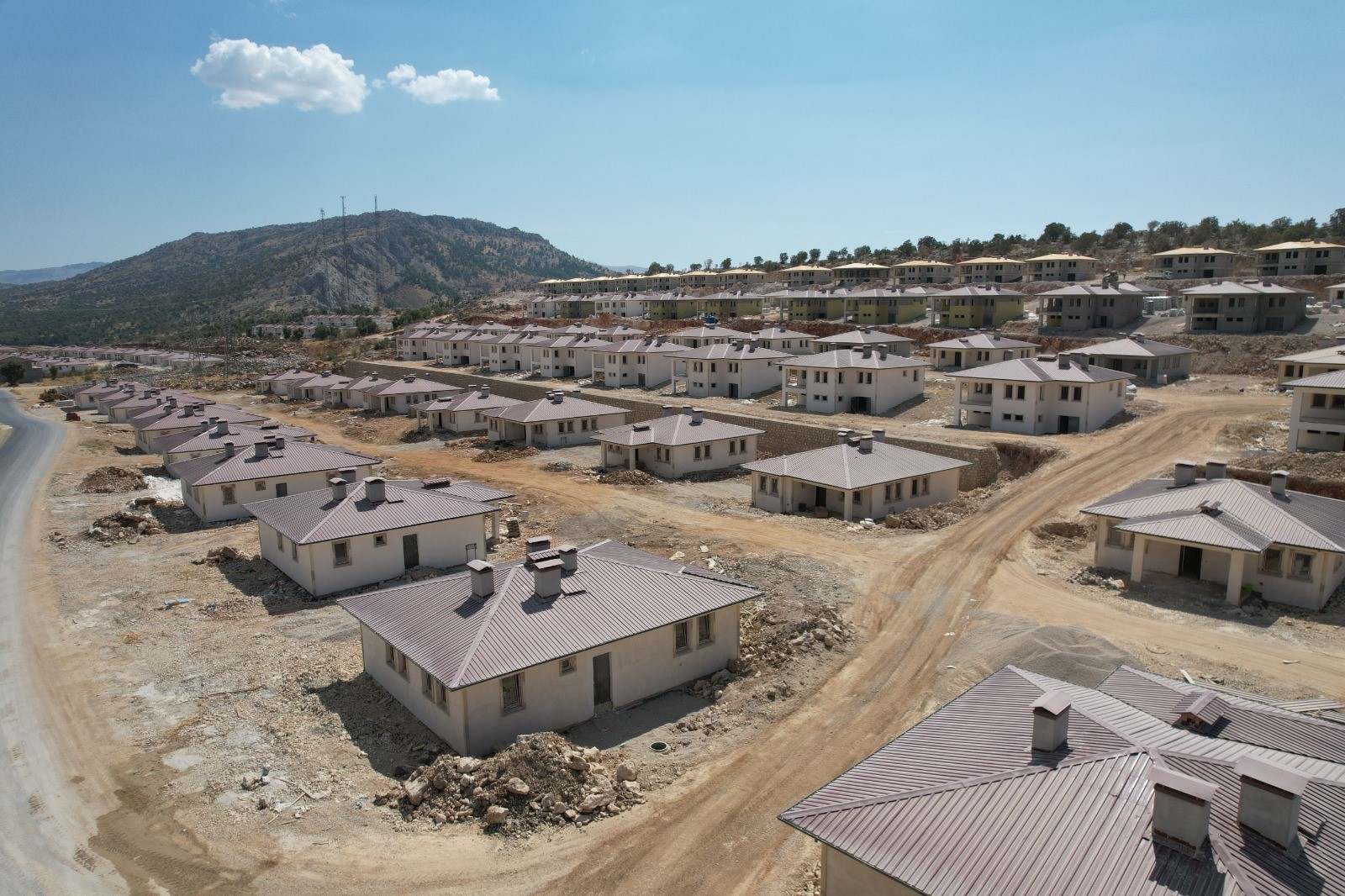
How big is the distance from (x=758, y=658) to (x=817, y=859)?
27.7 feet

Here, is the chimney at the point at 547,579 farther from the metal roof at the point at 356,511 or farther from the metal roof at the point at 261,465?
the metal roof at the point at 261,465

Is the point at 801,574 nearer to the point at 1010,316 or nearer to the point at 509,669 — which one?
the point at 509,669

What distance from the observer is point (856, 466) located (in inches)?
1575

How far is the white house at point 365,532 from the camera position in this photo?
97.2ft

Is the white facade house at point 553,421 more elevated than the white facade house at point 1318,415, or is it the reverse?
the white facade house at point 1318,415

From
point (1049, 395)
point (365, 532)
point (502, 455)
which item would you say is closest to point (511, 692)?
point (365, 532)

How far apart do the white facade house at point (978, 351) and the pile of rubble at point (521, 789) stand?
5918 cm

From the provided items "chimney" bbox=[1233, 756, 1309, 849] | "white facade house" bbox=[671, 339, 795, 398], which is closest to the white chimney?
"chimney" bbox=[1233, 756, 1309, 849]

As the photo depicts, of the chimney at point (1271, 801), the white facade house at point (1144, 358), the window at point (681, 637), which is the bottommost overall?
the window at point (681, 637)

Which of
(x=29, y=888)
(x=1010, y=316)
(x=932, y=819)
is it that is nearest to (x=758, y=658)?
(x=932, y=819)

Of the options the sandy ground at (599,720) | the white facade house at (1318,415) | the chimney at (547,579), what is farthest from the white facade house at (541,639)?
the white facade house at (1318,415)

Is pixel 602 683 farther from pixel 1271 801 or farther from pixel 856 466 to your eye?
pixel 856 466

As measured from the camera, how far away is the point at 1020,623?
24.3m

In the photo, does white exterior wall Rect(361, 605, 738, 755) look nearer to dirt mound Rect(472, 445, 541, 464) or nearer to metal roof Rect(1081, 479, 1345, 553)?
metal roof Rect(1081, 479, 1345, 553)
